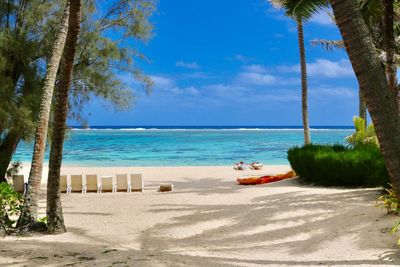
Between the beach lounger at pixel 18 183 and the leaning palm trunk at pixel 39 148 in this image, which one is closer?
the leaning palm trunk at pixel 39 148

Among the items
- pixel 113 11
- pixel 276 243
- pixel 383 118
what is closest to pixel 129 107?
pixel 113 11

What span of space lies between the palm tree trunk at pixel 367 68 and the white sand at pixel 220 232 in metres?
2.46

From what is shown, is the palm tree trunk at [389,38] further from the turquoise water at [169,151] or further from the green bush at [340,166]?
the turquoise water at [169,151]

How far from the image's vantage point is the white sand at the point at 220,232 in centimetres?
736

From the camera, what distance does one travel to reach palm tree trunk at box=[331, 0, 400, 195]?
17.3 feet

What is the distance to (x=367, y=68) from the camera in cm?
526

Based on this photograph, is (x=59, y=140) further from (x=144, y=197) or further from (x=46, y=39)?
(x=46, y=39)

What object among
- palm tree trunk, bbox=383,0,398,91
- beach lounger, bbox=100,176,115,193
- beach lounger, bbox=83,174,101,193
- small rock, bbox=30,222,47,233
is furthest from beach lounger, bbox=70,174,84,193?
palm tree trunk, bbox=383,0,398,91

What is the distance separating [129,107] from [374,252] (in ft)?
41.5

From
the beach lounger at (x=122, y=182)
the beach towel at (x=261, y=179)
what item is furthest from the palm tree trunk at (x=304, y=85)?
the beach lounger at (x=122, y=182)

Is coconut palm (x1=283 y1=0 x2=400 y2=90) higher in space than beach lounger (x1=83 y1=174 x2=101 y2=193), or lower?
higher

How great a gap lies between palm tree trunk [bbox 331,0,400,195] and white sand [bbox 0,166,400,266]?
97.0 inches

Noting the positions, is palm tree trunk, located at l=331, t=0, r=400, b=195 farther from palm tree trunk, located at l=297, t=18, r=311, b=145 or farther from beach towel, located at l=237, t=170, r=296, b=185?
palm tree trunk, located at l=297, t=18, r=311, b=145

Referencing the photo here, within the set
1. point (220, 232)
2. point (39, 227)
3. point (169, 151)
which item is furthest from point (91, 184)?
point (169, 151)
